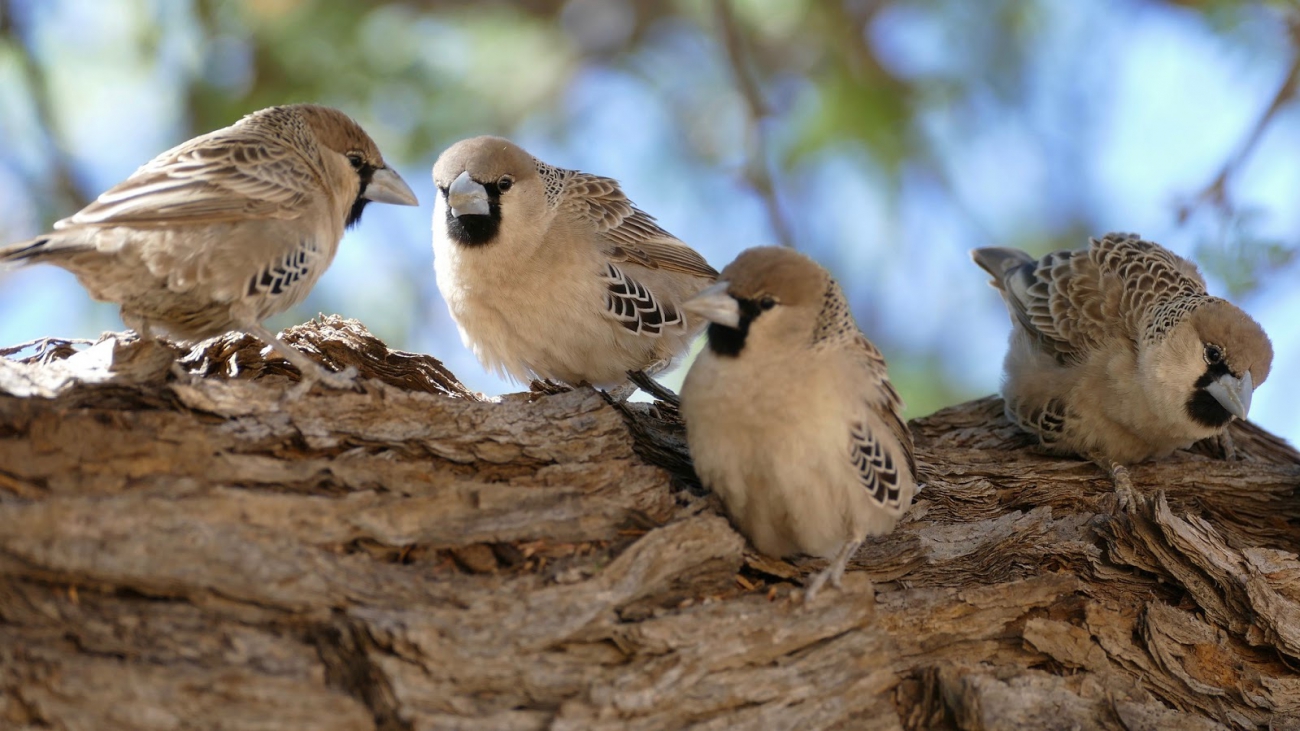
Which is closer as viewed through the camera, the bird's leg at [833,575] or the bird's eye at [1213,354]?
the bird's leg at [833,575]

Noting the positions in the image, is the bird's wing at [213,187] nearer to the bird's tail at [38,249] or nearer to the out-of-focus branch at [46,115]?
the bird's tail at [38,249]

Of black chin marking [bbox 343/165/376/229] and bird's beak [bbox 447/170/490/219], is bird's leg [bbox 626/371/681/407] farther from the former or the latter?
black chin marking [bbox 343/165/376/229]

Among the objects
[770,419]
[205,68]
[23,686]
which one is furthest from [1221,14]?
[23,686]

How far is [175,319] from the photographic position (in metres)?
4.44

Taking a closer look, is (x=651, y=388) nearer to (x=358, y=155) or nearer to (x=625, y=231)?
(x=625, y=231)

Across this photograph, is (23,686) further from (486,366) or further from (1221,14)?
(1221,14)

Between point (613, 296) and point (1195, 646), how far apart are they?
3.03 m

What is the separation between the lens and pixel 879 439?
4398 millimetres

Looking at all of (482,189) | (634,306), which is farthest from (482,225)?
(634,306)

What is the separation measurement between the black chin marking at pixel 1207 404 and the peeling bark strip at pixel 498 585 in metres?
0.62

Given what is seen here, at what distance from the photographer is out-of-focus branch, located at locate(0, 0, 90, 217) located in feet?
23.2

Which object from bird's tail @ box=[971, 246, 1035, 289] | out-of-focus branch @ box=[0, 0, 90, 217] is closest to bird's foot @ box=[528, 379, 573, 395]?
bird's tail @ box=[971, 246, 1035, 289]

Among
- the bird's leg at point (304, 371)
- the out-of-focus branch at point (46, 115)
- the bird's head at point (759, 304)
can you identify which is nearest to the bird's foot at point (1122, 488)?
the bird's head at point (759, 304)

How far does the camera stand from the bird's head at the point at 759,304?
426 centimetres
